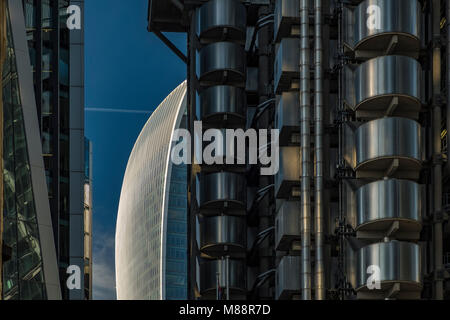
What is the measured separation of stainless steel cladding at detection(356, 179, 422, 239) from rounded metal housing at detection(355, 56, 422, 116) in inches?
143

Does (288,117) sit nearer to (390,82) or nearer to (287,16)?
(287,16)

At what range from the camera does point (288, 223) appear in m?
51.4

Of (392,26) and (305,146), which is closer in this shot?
(392,26)

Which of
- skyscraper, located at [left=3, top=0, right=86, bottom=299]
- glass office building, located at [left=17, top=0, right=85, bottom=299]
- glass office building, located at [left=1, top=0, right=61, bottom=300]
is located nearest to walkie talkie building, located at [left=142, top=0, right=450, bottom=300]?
skyscraper, located at [left=3, top=0, right=86, bottom=299]

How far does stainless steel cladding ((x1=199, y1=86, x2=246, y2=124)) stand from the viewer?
6272 cm

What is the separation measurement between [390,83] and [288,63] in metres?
8.64

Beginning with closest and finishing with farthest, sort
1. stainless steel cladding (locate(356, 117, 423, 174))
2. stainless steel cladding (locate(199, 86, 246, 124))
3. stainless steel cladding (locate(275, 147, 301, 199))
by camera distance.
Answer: stainless steel cladding (locate(356, 117, 423, 174)) → stainless steel cladding (locate(275, 147, 301, 199)) → stainless steel cladding (locate(199, 86, 246, 124))

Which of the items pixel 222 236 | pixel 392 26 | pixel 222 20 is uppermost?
pixel 222 20

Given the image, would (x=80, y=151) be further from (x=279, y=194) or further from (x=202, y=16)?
(x=279, y=194)

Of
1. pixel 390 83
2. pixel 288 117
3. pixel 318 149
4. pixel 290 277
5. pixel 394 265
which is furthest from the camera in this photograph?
pixel 288 117

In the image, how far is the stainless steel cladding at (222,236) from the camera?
198ft

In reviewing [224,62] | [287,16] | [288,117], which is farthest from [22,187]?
[224,62]

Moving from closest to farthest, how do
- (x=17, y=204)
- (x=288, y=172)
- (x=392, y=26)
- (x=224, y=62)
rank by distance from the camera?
(x=17, y=204) < (x=392, y=26) < (x=288, y=172) < (x=224, y=62)

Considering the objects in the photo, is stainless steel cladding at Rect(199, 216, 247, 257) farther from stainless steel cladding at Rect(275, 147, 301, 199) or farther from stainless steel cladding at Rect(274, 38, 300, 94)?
stainless steel cladding at Rect(274, 38, 300, 94)
